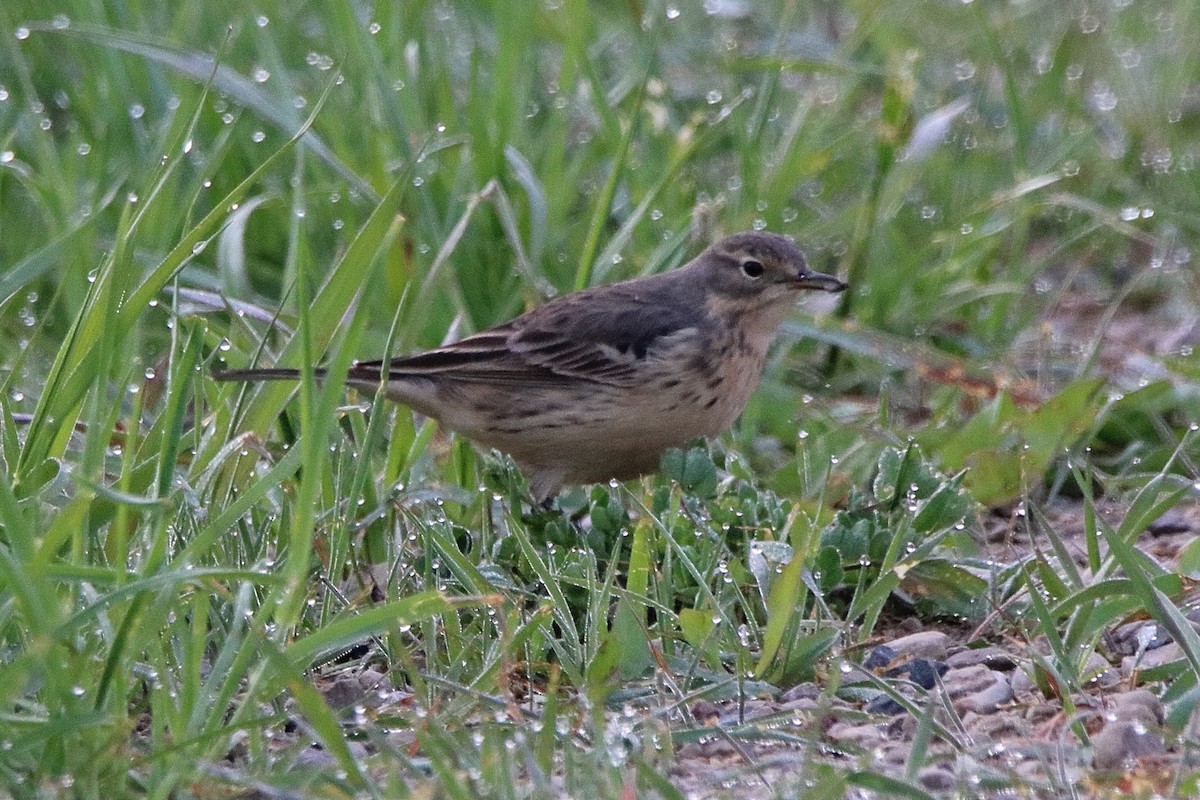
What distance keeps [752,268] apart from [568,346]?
0.67 m

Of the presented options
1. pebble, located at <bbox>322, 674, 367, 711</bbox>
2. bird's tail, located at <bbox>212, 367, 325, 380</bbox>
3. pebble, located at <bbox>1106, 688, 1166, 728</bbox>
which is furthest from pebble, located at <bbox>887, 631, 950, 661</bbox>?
bird's tail, located at <bbox>212, 367, 325, 380</bbox>

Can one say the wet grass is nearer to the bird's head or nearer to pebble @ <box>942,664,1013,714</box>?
pebble @ <box>942,664,1013,714</box>

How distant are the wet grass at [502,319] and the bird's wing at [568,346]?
0.25 metres

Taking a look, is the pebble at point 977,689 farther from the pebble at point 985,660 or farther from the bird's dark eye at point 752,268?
the bird's dark eye at point 752,268

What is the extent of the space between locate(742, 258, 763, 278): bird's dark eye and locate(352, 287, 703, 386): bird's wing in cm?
24

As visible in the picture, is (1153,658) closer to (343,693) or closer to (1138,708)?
(1138,708)

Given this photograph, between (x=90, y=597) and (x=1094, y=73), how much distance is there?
6.08 meters

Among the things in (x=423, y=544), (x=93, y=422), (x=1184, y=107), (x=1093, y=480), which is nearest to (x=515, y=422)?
(x=423, y=544)

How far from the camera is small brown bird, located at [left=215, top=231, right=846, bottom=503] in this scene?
5027 millimetres

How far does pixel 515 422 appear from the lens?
203 inches

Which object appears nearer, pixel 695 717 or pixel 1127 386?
pixel 695 717

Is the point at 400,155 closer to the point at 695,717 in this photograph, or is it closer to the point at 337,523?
the point at 337,523

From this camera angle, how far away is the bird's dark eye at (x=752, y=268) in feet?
17.8

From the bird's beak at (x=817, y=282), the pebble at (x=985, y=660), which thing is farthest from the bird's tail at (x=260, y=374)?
the bird's beak at (x=817, y=282)
